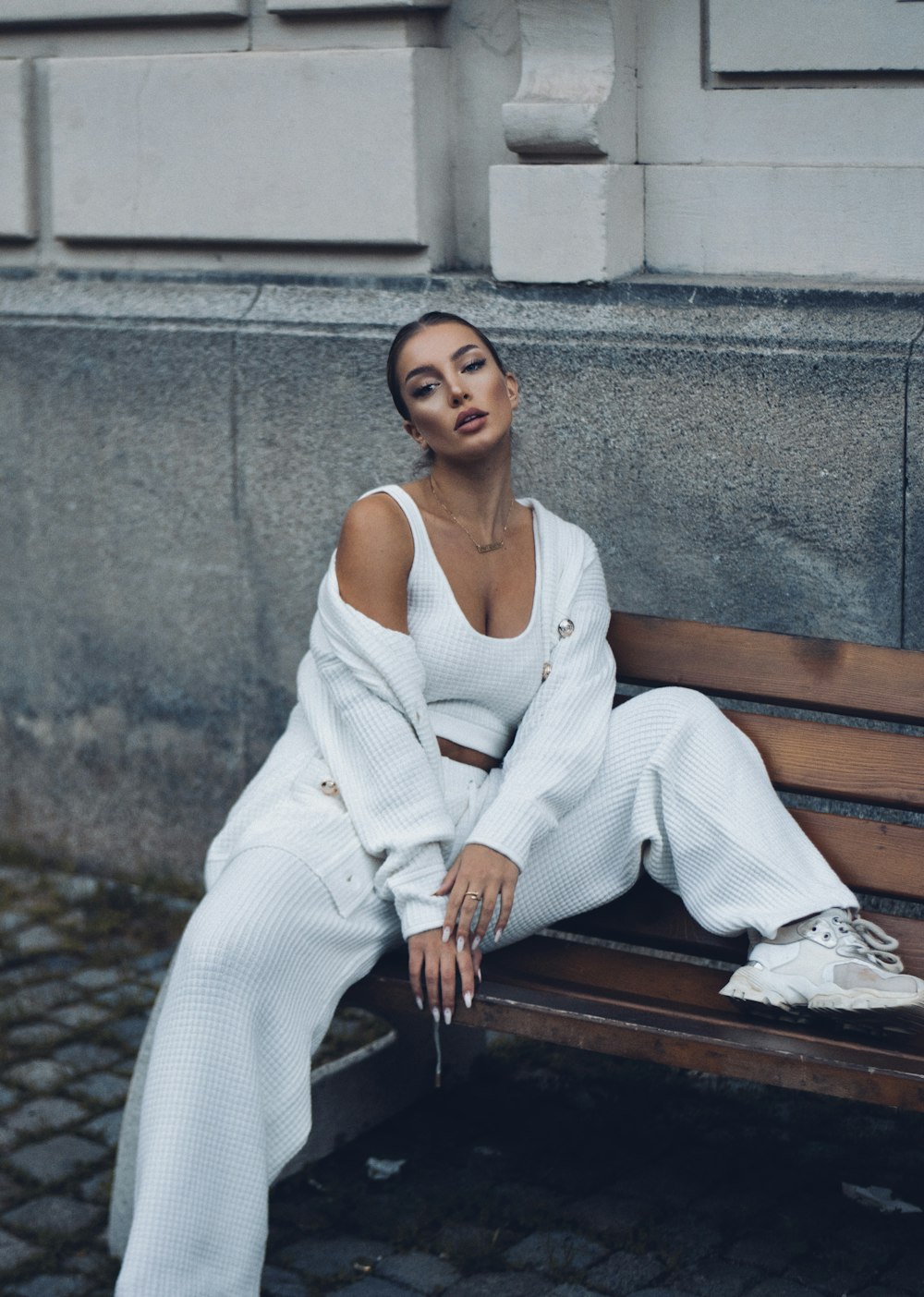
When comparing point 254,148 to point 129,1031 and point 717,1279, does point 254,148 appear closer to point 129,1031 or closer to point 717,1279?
point 129,1031

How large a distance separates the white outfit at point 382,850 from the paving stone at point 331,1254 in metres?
0.43

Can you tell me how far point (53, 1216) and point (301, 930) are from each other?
0.95 m

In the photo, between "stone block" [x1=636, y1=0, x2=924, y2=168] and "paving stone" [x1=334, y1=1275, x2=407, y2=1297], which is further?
"stone block" [x1=636, y1=0, x2=924, y2=168]

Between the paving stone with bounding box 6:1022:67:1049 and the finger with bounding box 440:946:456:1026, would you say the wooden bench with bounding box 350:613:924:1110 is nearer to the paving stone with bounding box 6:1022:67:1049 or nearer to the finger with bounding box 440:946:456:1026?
the finger with bounding box 440:946:456:1026

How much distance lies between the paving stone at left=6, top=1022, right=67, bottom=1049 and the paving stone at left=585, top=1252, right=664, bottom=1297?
5.27 feet

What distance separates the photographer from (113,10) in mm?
4648

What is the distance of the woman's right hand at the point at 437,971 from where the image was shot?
2.95 m

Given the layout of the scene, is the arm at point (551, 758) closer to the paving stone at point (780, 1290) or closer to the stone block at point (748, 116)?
the paving stone at point (780, 1290)

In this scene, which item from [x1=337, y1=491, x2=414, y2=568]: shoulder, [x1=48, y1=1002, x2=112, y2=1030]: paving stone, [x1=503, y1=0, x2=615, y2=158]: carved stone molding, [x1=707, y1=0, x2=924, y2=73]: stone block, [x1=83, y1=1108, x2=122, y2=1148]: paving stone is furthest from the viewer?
[x1=48, y1=1002, x2=112, y2=1030]: paving stone

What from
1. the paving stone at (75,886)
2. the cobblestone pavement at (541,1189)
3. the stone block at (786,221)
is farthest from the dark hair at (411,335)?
the paving stone at (75,886)

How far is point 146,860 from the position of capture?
5102mm

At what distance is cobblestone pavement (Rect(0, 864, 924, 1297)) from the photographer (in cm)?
311

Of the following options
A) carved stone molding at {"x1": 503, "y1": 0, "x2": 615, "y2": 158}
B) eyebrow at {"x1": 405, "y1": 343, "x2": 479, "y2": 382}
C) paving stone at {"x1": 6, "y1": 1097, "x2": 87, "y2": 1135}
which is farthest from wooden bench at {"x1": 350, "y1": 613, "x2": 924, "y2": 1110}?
carved stone molding at {"x1": 503, "y1": 0, "x2": 615, "y2": 158}

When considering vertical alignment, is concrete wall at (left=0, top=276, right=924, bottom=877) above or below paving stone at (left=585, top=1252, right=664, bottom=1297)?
above
